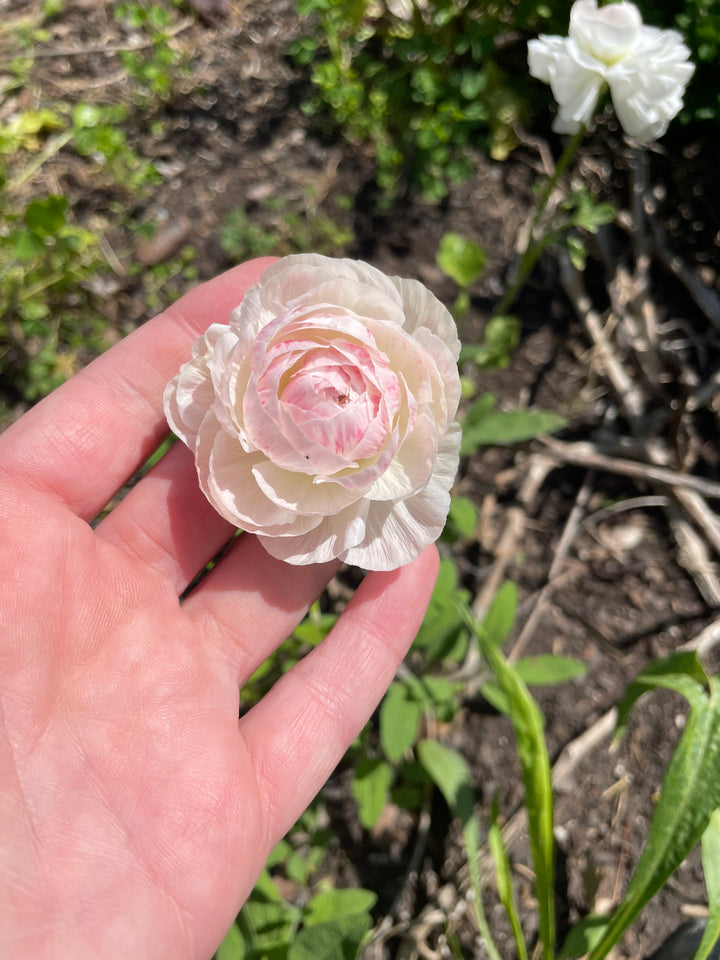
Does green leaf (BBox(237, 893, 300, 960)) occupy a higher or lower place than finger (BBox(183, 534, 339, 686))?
lower

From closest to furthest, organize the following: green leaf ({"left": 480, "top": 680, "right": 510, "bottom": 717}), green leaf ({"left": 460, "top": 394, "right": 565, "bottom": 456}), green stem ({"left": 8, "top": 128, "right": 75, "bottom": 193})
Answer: green leaf ({"left": 480, "top": 680, "right": 510, "bottom": 717}), green leaf ({"left": 460, "top": 394, "right": 565, "bottom": 456}), green stem ({"left": 8, "top": 128, "right": 75, "bottom": 193})

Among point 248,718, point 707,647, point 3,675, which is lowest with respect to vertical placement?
point 707,647

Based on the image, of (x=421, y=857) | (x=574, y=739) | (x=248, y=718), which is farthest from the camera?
(x=574, y=739)

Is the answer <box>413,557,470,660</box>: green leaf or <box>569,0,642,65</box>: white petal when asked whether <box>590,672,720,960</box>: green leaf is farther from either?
<box>569,0,642,65</box>: white petal

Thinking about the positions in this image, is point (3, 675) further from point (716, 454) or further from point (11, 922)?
point (716, 454)

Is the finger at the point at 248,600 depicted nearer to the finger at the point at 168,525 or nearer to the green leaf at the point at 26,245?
the finger at the point at 168,525

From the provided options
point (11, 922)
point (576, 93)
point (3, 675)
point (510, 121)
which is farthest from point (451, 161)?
point (11, 922)

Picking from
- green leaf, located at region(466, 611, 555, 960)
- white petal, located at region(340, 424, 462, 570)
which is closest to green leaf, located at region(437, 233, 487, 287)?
white petal, located at region(340, 424, 462, 570)
